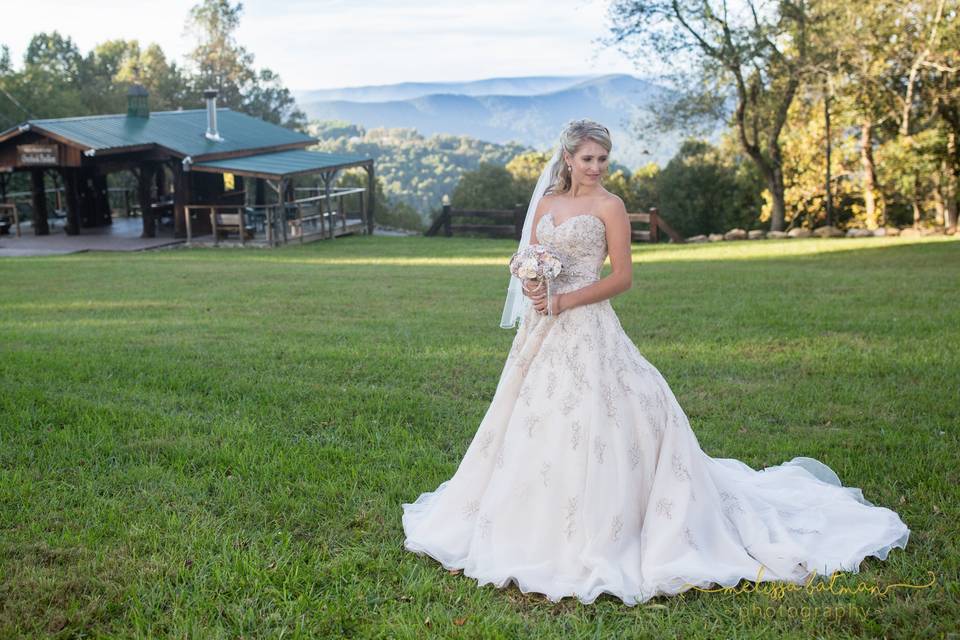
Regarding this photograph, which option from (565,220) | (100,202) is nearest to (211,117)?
(100,202)

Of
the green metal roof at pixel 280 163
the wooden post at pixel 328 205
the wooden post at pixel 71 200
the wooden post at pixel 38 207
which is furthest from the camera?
the wooden post at pixel 328 205

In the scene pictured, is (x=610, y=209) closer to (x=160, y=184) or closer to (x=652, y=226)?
(x=652, y=226)

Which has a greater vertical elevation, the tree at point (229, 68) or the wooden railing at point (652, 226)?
the tree at point (229, 68)

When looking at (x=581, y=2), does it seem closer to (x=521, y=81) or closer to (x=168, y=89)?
(x=168, y=89)

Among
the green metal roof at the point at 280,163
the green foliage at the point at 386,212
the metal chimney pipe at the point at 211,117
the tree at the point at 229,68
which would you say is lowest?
the green foliage at the point at 386,212

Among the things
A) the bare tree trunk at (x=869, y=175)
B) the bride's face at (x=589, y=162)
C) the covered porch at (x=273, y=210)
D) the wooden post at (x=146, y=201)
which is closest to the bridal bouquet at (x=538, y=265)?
the bride's face at (x=589, y=162)

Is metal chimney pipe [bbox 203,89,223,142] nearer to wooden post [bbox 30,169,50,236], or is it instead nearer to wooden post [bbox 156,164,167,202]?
wooden post [bbox 156,164,167,202]

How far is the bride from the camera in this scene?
14.3 ft

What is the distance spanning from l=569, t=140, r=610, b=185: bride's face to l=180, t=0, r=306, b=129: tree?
60.3 metres

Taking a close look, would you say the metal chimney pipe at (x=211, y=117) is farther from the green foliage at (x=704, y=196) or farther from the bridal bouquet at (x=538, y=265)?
the bridal bouquet at (x=538, y=265)

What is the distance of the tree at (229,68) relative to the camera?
63188 millimetres

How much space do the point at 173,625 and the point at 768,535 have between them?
2.87 meters

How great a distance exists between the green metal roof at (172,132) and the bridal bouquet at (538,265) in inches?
970

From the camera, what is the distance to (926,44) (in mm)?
24250
